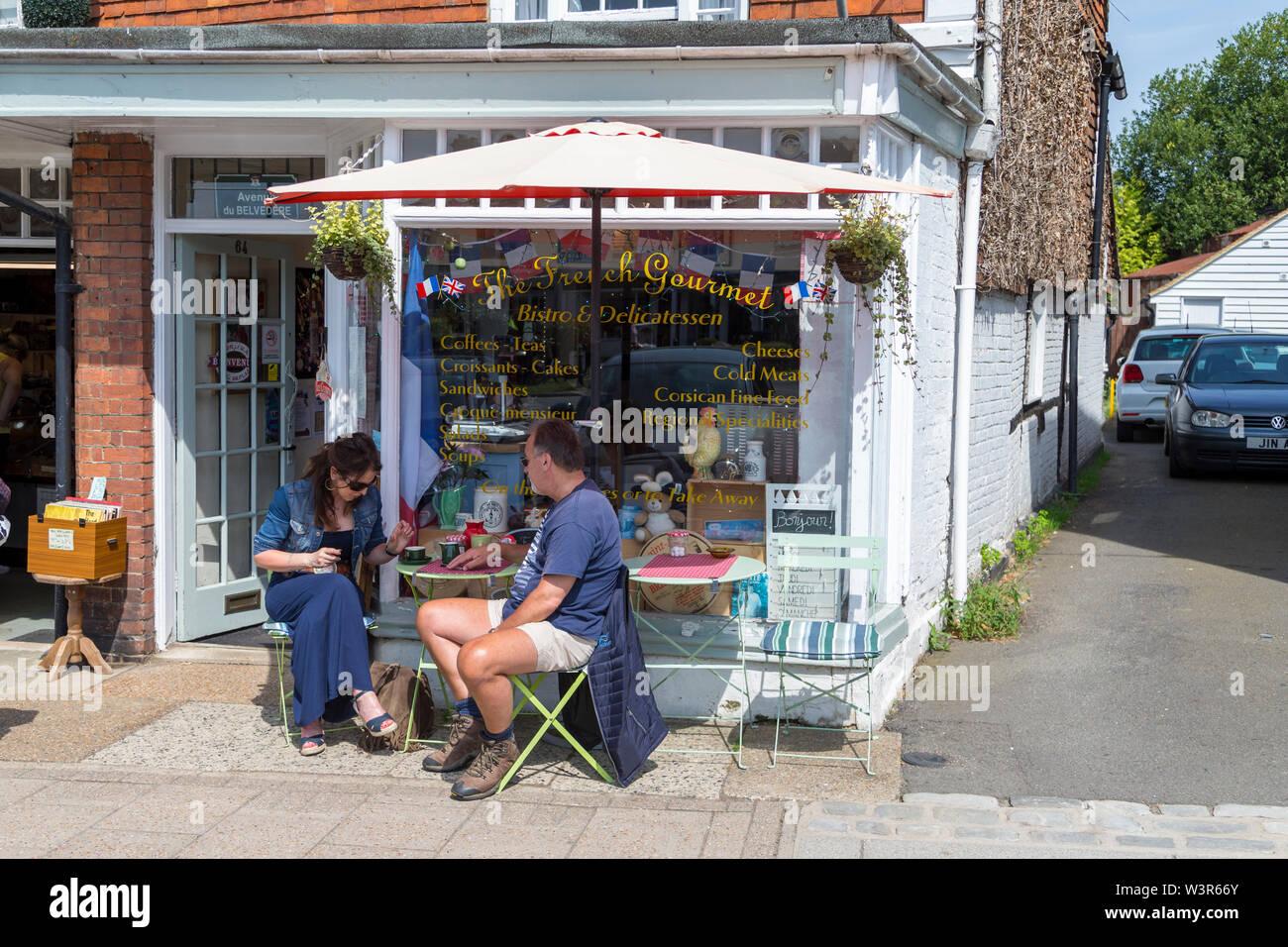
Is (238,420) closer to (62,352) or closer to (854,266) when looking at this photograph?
(62,352)

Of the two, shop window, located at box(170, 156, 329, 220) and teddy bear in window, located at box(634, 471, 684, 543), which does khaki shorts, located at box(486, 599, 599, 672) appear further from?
shop window, located at box(170, 156, 329, 220)

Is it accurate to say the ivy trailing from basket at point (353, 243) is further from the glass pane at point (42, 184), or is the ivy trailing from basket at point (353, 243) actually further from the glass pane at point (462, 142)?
the glass pane at point (42, 184)

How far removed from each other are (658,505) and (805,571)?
82 cm

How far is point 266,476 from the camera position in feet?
26.2

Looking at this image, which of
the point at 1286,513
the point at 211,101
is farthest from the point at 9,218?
the point at 1286,513

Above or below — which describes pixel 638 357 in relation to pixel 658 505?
above

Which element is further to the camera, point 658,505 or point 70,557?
point 70,557

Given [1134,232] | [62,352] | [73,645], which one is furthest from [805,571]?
[1134,232]

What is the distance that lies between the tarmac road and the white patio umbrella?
2.44m

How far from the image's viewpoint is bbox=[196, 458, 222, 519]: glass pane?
297 inches

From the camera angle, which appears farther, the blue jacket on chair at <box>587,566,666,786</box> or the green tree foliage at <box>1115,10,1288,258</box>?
the green tree foliage at <box>1115,10,1288,258</box>

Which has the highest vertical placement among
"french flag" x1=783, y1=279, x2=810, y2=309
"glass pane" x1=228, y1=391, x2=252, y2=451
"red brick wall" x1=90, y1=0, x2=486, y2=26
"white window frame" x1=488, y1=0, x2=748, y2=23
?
"red brick wall" x1=90, y1=0, x2=486, y2=26

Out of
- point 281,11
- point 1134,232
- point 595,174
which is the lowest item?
point 595,174

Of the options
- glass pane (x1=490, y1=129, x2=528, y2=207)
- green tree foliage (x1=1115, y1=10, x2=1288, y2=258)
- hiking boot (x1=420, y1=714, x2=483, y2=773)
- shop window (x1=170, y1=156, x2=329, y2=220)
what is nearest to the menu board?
hiking boot (x1=420, y1=714, x2=483, y2=773)
